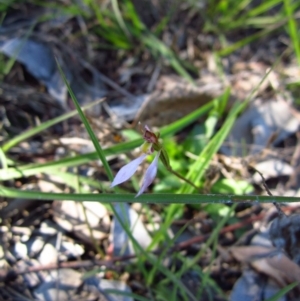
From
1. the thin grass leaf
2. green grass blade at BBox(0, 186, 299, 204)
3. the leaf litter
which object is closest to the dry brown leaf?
the leaf litter

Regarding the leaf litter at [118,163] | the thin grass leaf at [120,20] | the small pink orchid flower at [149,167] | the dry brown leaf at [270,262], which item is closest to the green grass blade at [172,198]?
the small pink orchid flower at [149,167]

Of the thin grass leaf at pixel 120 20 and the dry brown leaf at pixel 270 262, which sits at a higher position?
the thin grass leaf at pixel 120 20

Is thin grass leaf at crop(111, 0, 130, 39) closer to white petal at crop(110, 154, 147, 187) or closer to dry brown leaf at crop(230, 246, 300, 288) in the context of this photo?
white petal at crop(110, 154, 147, 187)

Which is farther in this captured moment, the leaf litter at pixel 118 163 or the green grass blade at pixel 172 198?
the leaf litter at pixel 118 163

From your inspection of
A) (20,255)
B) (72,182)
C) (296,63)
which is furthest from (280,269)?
(296,63)

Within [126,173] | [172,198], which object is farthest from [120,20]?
[172,198]

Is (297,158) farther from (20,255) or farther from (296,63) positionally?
(20,255)

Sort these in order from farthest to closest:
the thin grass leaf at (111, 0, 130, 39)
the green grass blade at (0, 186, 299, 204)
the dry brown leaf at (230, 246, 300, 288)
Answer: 1. the thin grass leaf at (111, 0, 130, 39)
2. the dry brown leaf at (230, 246, 300, 288)
3. the green grass blade at (0, 186, 299, 204)

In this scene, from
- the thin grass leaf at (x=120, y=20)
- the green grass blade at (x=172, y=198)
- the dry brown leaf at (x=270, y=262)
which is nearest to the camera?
the green grass blade at (x=172, y=198)

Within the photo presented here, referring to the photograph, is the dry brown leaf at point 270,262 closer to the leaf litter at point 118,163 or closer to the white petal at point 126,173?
the leaf litter at point 118,163

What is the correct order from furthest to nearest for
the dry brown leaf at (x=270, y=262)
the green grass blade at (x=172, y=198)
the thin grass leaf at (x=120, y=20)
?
the thin grass leaf at (x=120, y=20), the dry brown leaf at (x=270, y=262), the green grass blade at (x=172, y=198)

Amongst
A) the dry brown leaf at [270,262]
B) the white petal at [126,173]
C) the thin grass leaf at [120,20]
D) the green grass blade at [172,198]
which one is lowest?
the dry brown leaf at [270,262]
